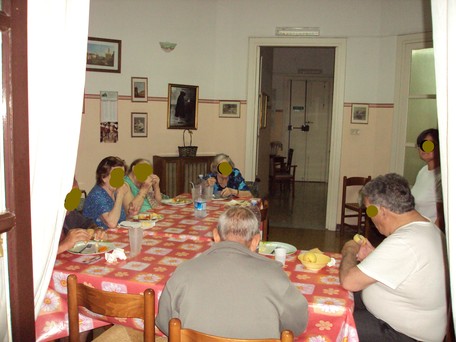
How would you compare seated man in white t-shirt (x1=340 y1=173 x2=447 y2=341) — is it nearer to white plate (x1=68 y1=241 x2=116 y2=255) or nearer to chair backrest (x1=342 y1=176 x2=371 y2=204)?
white plate (x1=68 y1=241 x2=116 y2=255)

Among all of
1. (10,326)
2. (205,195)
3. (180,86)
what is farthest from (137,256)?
(180,86)

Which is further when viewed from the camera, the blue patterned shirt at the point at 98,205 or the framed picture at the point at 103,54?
the framed picture at the point at 103,54

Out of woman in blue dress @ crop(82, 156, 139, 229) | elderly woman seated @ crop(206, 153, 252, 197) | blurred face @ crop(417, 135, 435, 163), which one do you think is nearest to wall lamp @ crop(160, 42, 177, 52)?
elderly woman seated @ crop(206, 153, 252, 197)

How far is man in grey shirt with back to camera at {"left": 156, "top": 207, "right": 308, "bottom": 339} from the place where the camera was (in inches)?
61.3

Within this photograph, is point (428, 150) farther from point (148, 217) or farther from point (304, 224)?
point (304, 224)

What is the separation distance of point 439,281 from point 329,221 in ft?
14.4

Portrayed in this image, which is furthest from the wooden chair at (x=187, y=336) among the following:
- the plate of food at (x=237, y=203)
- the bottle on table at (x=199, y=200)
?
the plate of food at (x=237, y=203)

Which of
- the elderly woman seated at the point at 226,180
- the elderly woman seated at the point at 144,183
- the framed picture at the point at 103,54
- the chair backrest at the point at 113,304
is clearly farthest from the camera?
the framed picture at the point at 103,54

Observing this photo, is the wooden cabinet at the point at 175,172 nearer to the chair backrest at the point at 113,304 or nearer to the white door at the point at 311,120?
the chair backrest at the point at 113,304

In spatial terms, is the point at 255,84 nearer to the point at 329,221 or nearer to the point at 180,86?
the point at 180,86

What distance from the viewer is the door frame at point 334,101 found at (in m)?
5.99

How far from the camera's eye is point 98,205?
3.17m

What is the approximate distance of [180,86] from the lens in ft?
19.8

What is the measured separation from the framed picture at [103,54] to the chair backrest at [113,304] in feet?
13.3
